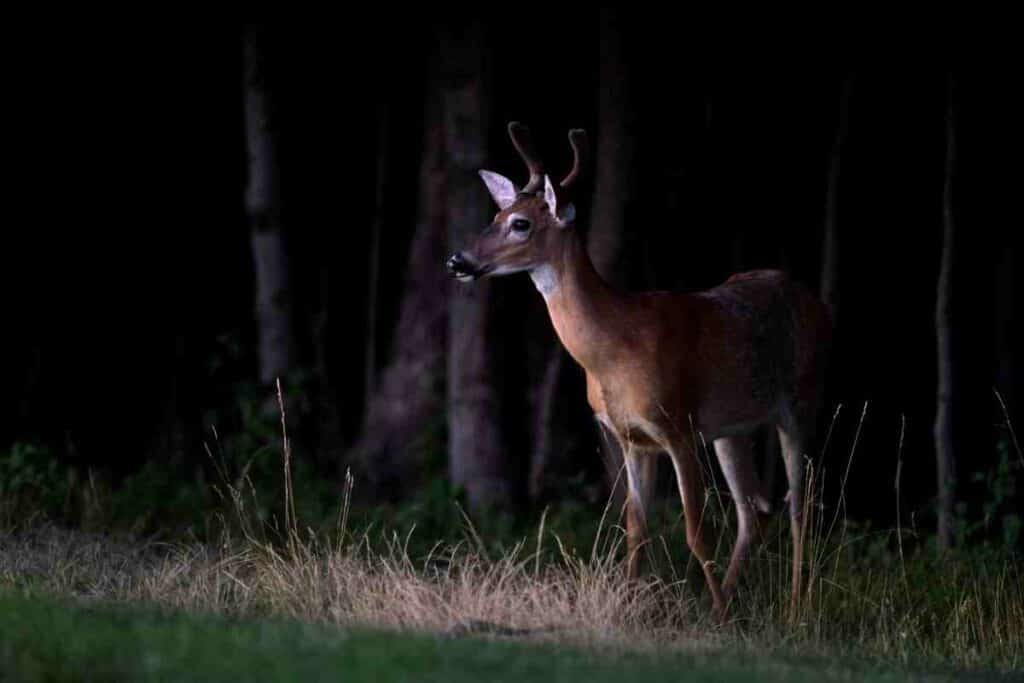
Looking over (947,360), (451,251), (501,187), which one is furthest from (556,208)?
(947,360)

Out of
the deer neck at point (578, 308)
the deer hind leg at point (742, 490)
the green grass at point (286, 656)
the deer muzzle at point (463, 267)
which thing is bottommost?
the deer hind leg at point (742, 490)

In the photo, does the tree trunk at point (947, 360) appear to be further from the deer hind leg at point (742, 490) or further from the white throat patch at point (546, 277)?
the white throat patch at point (546, 277)

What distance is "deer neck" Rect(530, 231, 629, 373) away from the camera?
11648 millimetres

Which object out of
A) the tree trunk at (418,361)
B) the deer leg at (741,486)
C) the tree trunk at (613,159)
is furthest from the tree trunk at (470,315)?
the deer leg at (741,486)

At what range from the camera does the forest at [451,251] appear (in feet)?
48.0

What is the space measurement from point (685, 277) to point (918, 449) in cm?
277

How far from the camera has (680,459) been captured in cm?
1157

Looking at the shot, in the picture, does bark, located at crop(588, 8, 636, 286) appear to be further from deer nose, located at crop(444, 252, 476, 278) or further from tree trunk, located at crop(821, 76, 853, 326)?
deer nose, located at crop(444, 252, 476, 278)

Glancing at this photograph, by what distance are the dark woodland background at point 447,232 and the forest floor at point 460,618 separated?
2563mm

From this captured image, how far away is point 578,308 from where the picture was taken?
11.7 metres

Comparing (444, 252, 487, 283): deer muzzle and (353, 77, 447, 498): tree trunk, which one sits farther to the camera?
(353, 77, 447, 498): tree trunk

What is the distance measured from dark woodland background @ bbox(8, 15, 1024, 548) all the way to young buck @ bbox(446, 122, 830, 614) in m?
2.18

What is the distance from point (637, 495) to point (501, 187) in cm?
185

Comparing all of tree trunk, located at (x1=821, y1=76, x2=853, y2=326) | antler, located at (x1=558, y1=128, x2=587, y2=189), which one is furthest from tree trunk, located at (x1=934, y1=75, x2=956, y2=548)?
antler, located at (x1=558, y1=128, x2=587, y2=189)
